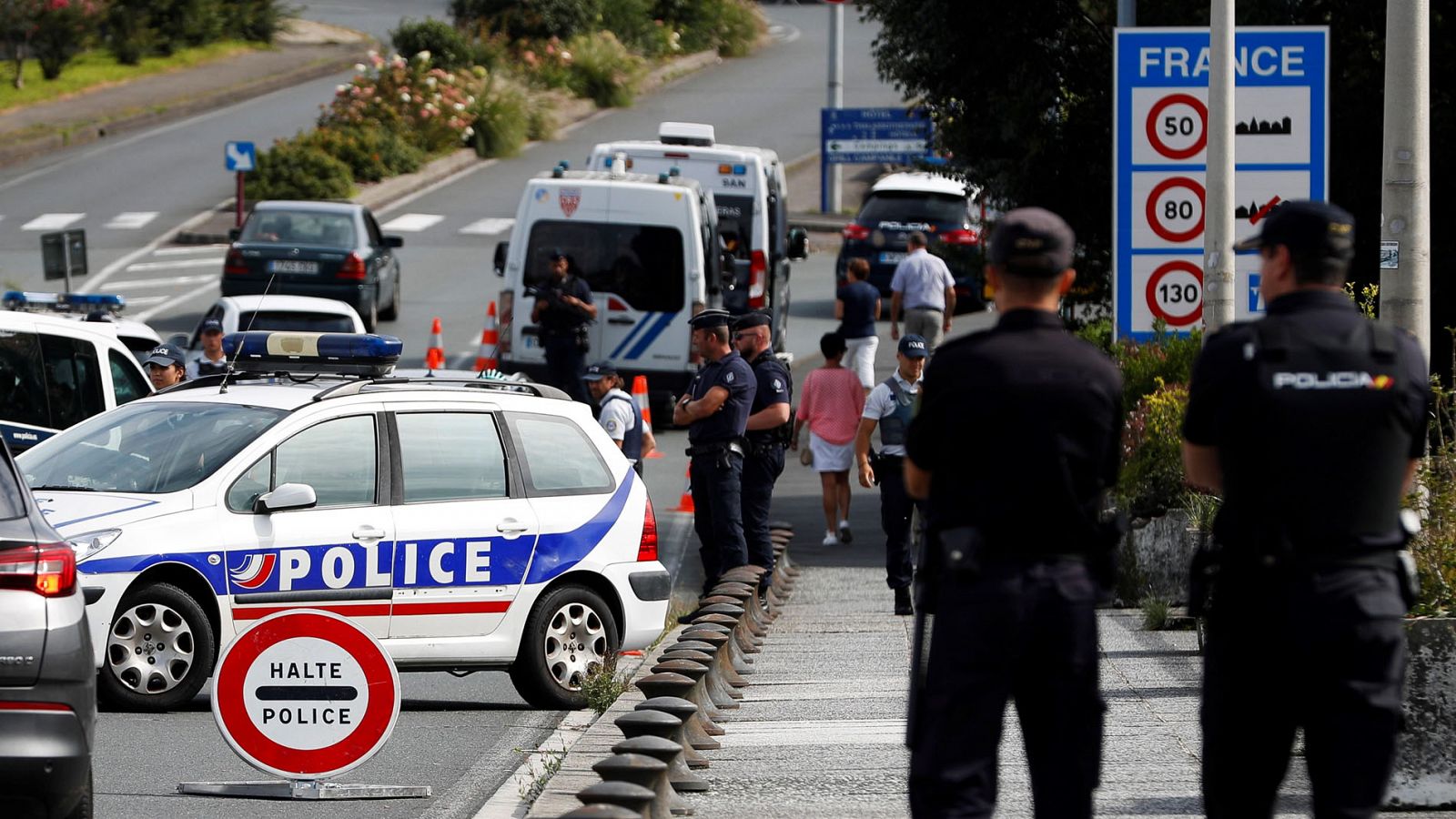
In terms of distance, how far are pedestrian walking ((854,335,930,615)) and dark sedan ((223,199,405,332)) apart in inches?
530

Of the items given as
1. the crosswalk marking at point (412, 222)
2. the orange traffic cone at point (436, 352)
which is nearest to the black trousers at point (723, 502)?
the orange traffic cone at point (436, 352)

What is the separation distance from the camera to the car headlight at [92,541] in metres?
9.48

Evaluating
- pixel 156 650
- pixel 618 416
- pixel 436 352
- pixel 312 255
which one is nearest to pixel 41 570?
pixel 156 650

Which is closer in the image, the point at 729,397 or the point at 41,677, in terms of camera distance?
the point at 41,677

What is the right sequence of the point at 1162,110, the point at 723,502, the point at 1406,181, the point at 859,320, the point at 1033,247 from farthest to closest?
the point at 859,320
the point at 1162,110
the point at 723,502
the point at 1406,181
the point at 1033,247

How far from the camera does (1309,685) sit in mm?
4719

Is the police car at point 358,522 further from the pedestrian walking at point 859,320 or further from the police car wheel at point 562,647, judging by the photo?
the pedestrian walking at point 859,320

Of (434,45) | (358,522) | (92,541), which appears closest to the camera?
(92,541)

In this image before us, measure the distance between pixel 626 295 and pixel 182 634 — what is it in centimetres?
1236

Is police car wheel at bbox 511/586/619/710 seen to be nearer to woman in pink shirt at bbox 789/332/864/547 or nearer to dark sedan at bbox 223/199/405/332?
woman in pink shirt at bbox 789/332/864/547

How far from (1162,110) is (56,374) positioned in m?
7.20

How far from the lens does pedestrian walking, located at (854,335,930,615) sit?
13.1m

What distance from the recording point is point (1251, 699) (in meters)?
4.79

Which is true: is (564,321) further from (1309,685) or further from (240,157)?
(1309,685)
